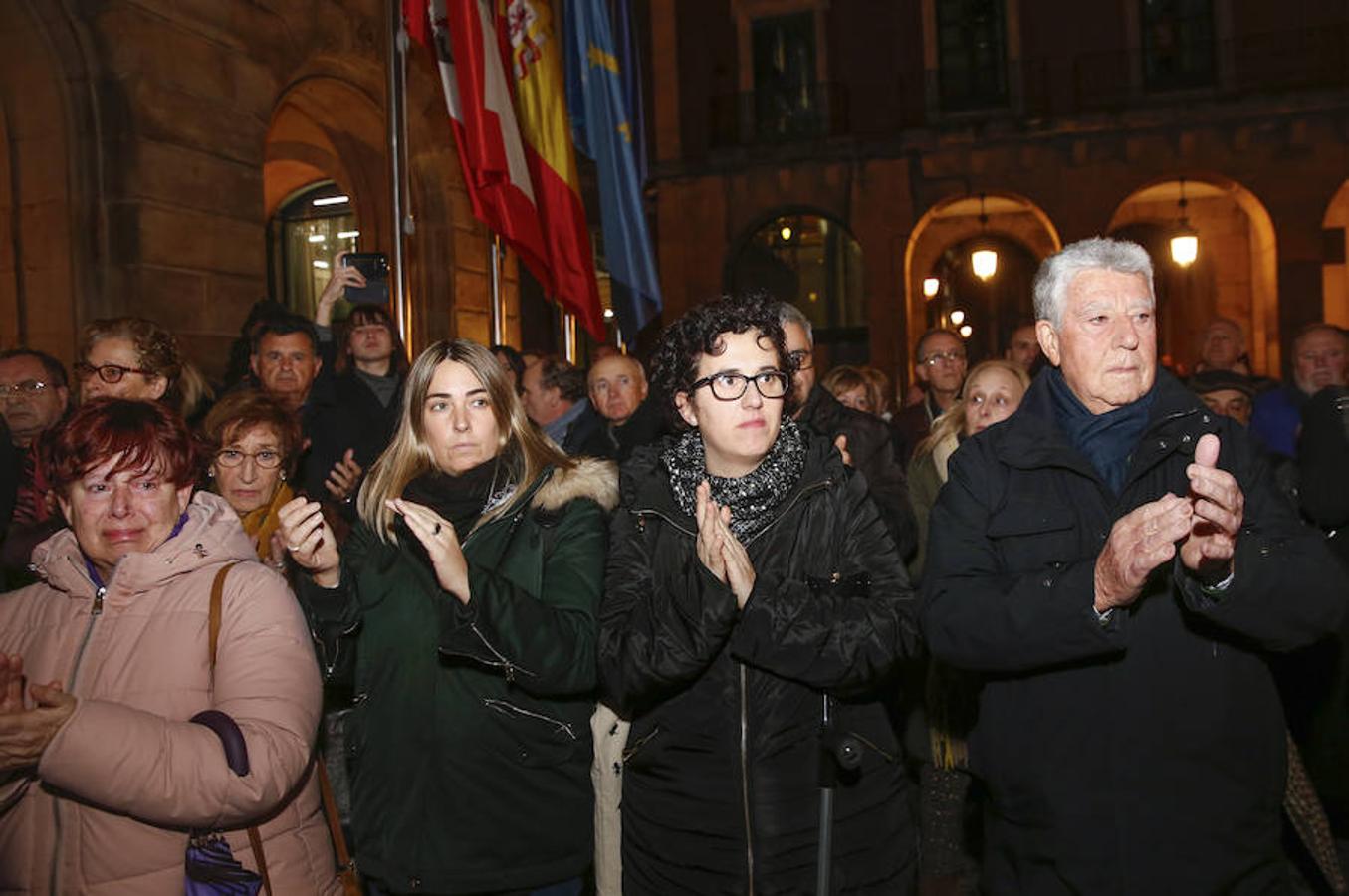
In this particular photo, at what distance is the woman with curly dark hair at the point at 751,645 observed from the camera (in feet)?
8.45

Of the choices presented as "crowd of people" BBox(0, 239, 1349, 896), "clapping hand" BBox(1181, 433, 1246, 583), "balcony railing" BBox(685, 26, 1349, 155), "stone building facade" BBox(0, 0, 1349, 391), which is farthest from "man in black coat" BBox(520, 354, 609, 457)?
"balcony railing" BBox(685, 26, 1349, 155)

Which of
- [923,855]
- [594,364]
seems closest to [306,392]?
[594,364]

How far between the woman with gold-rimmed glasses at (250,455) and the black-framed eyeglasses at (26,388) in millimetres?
1284

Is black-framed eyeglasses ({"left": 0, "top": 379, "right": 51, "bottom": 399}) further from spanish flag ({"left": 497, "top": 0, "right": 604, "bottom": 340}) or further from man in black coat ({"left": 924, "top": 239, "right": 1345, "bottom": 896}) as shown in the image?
man in black coat ({"left": 924, "top": 239, "right": 1345, "bottom": 896})

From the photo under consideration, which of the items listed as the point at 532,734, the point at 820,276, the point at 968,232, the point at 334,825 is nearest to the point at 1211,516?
the point at 532,734

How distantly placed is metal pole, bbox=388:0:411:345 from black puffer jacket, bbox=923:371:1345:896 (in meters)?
3.99

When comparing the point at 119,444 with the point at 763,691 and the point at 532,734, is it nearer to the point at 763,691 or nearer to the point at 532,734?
the point at 532,734

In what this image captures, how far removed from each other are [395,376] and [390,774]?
10.8 ft

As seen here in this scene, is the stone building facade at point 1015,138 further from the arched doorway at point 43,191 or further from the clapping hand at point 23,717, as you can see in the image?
the clapping hand at point 23,717

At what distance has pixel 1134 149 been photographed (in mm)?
17250

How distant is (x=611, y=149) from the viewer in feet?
28.1

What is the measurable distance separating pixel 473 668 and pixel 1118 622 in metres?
1.67

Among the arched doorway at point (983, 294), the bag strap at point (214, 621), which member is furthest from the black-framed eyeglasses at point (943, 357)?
the arched doorway at point (983, 294)

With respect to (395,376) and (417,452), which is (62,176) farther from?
(417,452)
